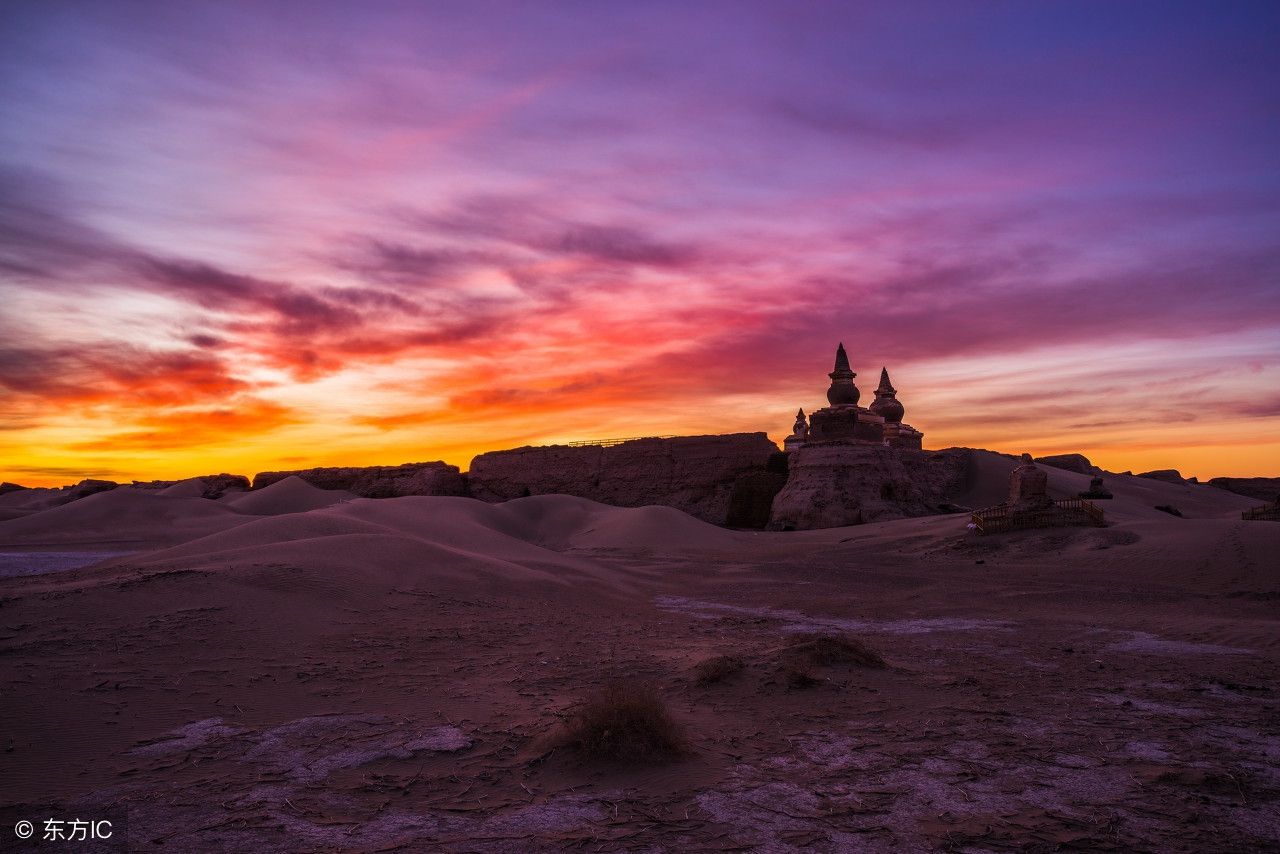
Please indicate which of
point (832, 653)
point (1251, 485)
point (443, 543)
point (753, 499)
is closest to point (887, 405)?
point (753, 499)

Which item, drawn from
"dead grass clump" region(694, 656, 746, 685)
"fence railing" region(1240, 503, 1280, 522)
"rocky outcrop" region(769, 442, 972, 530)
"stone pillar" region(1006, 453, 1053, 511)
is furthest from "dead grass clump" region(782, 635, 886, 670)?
"rocky outcrop" region(769, 442, 972, 530)

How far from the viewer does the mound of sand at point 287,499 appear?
1227 inches

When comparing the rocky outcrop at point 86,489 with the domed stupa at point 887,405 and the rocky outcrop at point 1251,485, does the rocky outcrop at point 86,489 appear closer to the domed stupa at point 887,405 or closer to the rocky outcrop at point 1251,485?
the domed stupa at point 887,405

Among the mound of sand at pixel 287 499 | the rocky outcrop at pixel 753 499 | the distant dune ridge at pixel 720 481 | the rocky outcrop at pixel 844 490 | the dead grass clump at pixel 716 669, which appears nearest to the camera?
the dead grass clump at pixel 716 669

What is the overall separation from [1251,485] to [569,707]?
47.4m

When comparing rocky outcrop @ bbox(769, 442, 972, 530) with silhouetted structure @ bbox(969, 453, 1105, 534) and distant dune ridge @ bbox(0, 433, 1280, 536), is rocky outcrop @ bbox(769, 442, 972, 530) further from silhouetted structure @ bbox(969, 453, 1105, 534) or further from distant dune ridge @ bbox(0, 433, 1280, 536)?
silhouetted structure @ bbox(969, 453, 1105, 534)

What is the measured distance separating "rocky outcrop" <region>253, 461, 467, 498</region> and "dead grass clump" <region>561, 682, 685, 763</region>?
1088 inches

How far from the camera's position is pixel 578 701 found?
217 inches

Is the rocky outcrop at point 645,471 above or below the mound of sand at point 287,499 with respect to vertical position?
above

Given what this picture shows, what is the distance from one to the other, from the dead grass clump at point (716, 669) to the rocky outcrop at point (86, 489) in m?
40.6

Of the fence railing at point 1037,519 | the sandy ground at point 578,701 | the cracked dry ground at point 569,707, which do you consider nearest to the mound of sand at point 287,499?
the sandy ground at point 578,701

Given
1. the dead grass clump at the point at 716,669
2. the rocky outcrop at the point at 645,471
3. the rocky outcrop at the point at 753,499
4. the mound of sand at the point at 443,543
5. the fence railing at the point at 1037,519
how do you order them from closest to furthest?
the dead grass clump at the point at 716,669, the mound of sand at the point at 443,543, the fence railing at the point at 1037,519, the rocky outcrop at the point at 753,499, the rocky outcrop at the point at 645,471

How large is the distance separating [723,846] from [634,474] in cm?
2528

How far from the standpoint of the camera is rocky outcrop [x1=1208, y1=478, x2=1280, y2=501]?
38594mm
